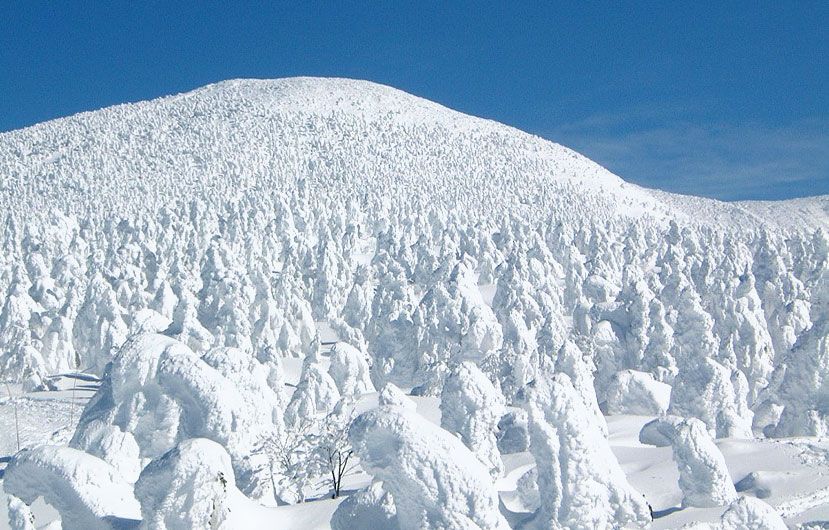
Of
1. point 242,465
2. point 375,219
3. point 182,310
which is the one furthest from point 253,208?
point 242,465

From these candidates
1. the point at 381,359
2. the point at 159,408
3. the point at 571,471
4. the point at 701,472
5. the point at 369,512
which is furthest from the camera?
the point at 381,359

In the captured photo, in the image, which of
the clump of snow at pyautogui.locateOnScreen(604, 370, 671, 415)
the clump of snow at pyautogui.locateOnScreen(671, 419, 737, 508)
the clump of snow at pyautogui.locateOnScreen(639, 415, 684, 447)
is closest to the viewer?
the clump of snow at pyautogui.locateOnScreen(671, 419, 737, 508)

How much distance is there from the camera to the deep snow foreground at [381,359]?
51.6 feet

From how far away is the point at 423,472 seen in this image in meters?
14.1

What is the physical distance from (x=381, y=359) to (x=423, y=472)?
4145 centimetres

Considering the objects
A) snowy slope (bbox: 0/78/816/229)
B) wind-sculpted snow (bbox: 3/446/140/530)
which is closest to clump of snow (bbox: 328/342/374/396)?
wind-sculpted snow (bbox: 3/446/140/530)

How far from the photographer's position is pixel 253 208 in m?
117

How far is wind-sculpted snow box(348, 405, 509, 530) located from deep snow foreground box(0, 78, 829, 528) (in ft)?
0.13

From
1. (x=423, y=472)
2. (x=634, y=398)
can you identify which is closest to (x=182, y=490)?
(x=423, y=472)

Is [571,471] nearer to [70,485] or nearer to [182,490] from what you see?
[182,490]

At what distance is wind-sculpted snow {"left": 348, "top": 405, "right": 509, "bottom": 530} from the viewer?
14109 mm

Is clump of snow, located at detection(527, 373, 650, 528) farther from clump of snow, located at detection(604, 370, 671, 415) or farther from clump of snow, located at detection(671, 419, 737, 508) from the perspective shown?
clump of snow, located at detection(604, 370, 671, 415)

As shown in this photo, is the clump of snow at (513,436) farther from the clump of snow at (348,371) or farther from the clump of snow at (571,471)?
the clump of snow at (571,471)

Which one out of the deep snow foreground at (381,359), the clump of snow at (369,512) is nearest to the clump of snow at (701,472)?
the deep snow foreground at (381,359)
